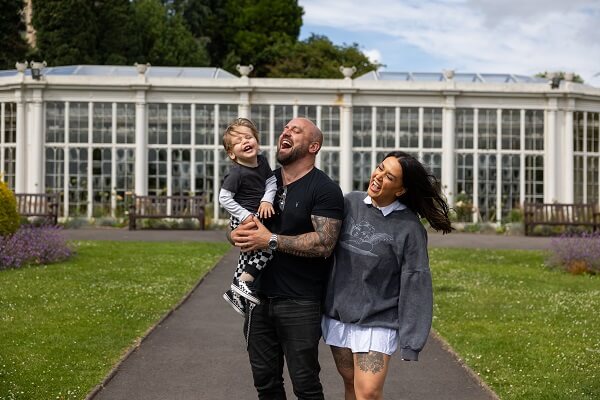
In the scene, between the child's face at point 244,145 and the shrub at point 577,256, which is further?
the shrub at point 577,256

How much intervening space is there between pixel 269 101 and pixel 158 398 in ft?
72.2

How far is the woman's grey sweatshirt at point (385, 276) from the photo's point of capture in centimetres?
459

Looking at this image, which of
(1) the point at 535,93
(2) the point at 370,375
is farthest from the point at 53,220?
(2) the point at 370,375

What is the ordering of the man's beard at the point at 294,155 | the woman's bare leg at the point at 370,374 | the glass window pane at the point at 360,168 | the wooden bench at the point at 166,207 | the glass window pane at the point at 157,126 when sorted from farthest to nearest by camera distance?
the glass window pane at the point at 360,168
the glass window pane at the point at 157,126
the wooden bench at the point at 166,207
the man's beard at the point at 294,155
the woman's bare leg at the point at 370,374

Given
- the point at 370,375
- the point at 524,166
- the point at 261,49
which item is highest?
the point at 261,49

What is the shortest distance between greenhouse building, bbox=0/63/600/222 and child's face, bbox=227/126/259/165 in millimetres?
22854

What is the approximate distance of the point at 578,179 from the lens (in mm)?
29016

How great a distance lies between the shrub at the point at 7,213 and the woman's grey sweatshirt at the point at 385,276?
41.5 ft

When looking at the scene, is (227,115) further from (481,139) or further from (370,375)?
(370,375)

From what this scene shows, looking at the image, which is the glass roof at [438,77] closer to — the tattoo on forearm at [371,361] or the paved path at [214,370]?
the paved path at [214,370]

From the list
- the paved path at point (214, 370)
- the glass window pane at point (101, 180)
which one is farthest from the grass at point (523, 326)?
the glass window pane at point (101, 180)

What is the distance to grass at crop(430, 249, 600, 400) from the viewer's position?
7.12 m

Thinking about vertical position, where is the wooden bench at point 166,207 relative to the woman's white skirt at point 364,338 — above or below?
above

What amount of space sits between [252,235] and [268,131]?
77.8 feet
